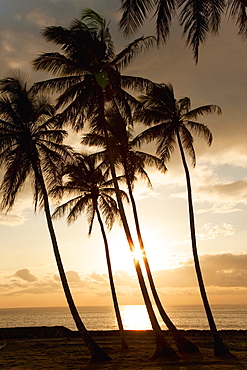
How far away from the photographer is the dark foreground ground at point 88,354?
1909 centimetres

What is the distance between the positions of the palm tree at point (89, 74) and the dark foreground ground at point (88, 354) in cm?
210

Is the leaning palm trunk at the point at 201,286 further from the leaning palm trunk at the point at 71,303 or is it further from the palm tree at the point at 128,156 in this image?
the leaning palm trunk at the point at 71,303

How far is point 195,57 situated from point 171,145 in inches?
485

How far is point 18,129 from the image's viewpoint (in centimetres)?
2291

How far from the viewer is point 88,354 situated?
77.0ft

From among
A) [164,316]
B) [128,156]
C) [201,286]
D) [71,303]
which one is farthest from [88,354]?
[128,156]

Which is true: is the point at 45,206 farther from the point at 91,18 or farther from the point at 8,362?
the point at 91,18

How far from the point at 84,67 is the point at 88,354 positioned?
1499 centimetres

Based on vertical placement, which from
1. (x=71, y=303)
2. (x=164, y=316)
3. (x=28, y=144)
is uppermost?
(x=28, y=144)

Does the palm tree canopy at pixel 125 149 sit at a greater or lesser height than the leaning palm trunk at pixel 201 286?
greater

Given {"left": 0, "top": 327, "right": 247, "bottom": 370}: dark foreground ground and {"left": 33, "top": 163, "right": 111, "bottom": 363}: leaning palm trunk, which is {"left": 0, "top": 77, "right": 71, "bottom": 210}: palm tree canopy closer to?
{"left": 33, "top": 163, "right": 111, "bottom": 363}: leaning palm trunk

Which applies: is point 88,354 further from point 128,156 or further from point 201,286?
point 128,156

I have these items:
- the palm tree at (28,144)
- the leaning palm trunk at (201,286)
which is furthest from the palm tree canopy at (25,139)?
the leaning palm trunk at (201,286)

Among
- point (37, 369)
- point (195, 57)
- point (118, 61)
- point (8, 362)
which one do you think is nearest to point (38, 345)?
point (8, 362)
